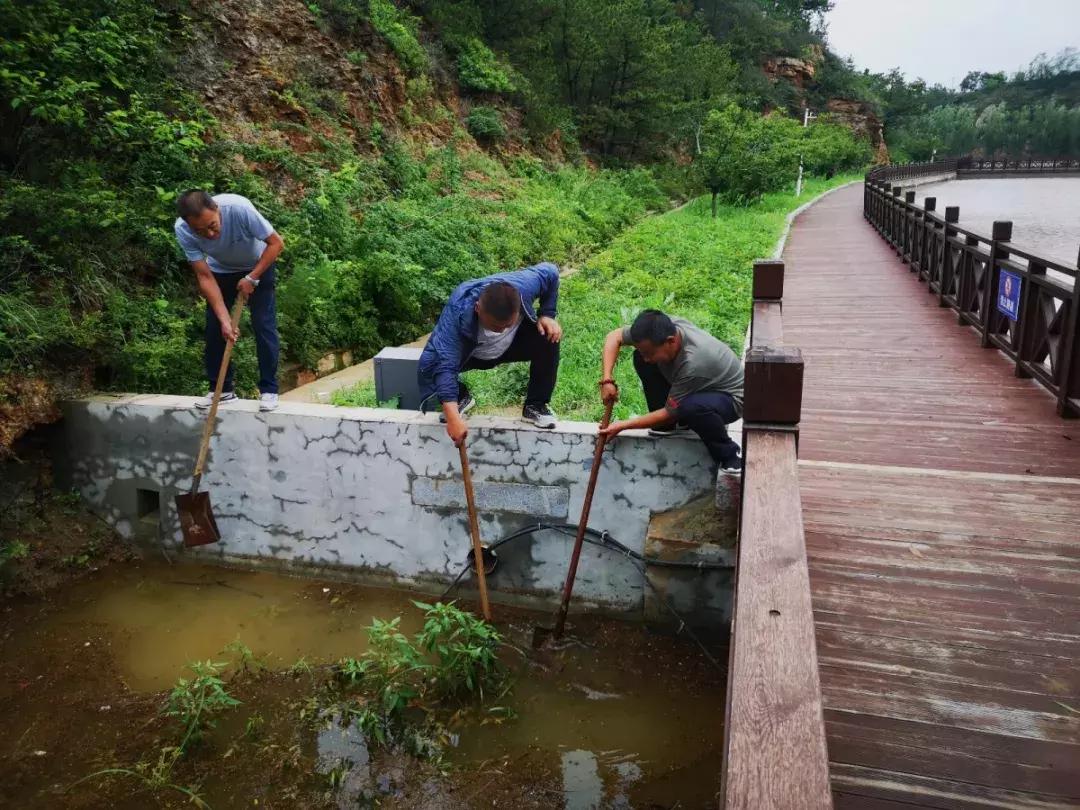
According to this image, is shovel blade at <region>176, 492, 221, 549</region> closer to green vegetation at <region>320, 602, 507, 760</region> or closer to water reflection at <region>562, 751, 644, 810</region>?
green vegetation at <region>320, 602, 507, 760</region>

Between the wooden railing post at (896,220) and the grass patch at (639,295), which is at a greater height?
the wooden railing post at (896,220)

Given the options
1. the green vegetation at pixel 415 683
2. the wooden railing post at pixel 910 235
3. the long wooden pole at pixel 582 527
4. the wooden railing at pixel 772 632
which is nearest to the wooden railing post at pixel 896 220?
the wooden railing post at pixel 910 235

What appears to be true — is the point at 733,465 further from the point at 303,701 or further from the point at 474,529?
the point at 303,701

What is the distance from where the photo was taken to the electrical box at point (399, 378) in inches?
233

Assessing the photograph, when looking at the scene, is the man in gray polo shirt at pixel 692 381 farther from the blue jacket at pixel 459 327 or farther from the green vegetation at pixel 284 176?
the green vegetation at pixel 284 176

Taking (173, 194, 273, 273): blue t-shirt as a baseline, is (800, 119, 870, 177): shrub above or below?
above

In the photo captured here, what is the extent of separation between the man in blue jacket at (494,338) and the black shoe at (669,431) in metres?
0.64

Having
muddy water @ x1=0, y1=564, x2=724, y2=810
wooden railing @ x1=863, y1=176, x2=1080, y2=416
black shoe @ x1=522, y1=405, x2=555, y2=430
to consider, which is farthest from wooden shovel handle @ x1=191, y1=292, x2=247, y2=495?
wooden railing @ x1=863, y1=176, x2=1080, y2=416

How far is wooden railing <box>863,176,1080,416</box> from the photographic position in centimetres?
507

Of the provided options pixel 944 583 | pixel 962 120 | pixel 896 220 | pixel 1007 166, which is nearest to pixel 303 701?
pixel 944 583

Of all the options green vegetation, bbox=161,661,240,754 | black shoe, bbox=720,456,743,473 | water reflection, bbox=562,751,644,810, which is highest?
black shoe, bbox=720,456,743,473

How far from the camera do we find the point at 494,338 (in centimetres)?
478

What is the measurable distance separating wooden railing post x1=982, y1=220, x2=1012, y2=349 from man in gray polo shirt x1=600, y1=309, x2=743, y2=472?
12.1ft

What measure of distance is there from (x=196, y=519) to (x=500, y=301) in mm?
2788
